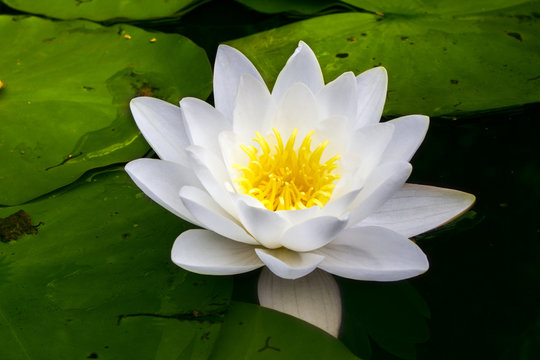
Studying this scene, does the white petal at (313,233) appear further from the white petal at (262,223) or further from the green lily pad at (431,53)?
the green lily pad at (431,53)

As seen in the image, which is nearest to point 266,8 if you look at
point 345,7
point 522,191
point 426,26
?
point 345,7

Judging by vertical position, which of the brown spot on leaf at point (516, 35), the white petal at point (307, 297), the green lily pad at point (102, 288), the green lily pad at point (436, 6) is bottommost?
the green lily pad at point (102, 288)

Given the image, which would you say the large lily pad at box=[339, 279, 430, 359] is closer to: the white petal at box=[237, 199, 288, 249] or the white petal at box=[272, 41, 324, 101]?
the white petal at box=[237, 199, 288, 249]

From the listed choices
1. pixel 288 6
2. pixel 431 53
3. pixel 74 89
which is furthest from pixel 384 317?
pixel 288 6

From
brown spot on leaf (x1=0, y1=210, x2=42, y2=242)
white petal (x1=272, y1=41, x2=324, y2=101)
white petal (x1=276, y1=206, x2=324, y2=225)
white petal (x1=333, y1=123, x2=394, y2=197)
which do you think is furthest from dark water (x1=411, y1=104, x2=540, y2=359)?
brown spot on leaf (x1=0, y1=210, x2=42, y2=242)

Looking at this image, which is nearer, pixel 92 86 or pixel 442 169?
pixel 442 169

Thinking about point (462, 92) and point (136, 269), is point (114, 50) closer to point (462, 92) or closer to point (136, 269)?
point (136, 269)

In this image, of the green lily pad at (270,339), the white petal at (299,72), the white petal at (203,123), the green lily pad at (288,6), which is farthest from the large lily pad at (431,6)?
the green lily pad at (270,339)
